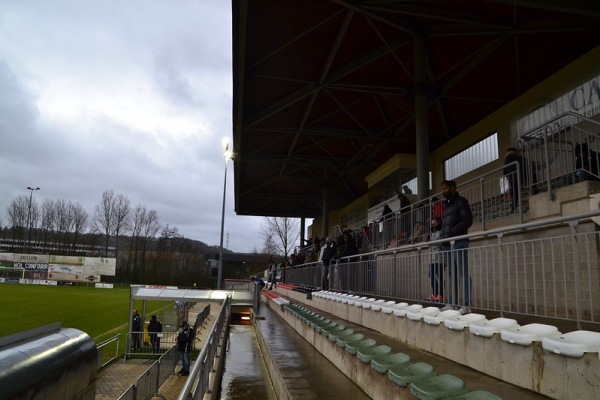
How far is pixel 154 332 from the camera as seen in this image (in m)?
22.9

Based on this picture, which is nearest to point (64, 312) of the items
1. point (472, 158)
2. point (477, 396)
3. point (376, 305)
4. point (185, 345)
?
point (185, 345)

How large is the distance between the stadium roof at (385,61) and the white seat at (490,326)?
8.99 metres

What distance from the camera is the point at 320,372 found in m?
6.24

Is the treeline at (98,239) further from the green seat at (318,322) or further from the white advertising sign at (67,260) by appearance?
the green seat at (318,322)

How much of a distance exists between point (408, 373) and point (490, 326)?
0.94m

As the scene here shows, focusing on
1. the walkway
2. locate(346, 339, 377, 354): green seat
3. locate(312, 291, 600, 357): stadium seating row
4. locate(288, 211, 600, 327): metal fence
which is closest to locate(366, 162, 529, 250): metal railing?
locate(288, 211, 600, 327): metal fence

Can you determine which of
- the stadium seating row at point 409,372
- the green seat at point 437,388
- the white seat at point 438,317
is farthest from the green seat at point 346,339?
the green seat at point 437,388

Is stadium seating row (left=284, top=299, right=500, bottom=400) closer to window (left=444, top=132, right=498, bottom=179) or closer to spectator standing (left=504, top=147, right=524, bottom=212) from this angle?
spectator standing (left=504, top=147, right=524, bottom=212)

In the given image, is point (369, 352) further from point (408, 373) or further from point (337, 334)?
point (337, 334)

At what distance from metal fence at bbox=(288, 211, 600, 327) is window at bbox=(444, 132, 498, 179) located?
862 cm

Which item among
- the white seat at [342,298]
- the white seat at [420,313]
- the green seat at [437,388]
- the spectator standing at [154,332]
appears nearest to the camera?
the green seat at [437,388]

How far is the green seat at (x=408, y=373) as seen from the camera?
148 inches

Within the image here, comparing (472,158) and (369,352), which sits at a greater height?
(472,158)

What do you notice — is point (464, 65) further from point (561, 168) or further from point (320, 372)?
point (320, 372)
